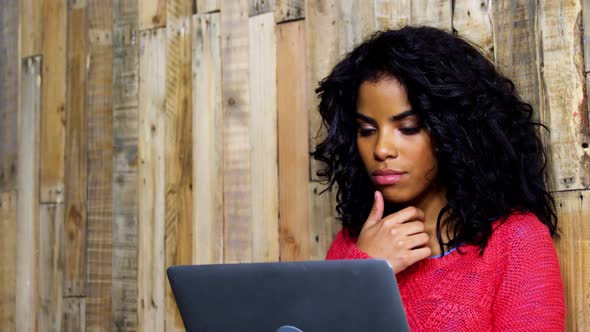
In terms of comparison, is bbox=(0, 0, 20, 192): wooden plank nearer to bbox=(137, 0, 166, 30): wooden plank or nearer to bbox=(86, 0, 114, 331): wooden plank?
bbox=(86, 0, 114, 331): wooden plank

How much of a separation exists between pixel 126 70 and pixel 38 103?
339mm

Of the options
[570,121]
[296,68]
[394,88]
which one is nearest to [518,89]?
[570,121]

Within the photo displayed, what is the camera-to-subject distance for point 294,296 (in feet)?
3.94

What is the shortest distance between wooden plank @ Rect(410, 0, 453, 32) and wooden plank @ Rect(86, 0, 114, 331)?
944mm

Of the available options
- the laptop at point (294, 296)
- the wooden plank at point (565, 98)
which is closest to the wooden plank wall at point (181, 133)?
the wooden plank at point (565, 98)

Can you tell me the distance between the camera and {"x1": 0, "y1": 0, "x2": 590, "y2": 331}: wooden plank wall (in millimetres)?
1744

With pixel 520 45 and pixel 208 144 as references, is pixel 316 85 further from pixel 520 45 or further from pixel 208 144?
pixel 520 45

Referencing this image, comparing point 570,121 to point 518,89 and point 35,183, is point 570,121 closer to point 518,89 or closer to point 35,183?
point 518,89

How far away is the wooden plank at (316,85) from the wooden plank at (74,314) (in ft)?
2.57

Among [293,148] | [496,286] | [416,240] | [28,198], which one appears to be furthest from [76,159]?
[496,286]

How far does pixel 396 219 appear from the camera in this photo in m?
1.65

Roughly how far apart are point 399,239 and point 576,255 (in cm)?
35

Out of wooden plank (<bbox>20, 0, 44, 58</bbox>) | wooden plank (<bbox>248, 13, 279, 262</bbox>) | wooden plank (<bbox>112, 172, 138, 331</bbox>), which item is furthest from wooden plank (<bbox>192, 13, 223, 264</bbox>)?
wooden plank (<bbox>20, 0, 44, 58</bbox>)

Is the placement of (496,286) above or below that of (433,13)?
below
